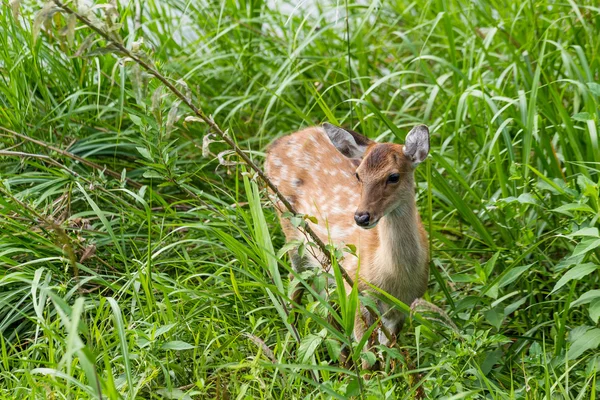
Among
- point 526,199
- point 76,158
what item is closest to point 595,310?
point 526,199

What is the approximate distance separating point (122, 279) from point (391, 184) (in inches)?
45.9

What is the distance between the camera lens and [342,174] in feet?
14.8

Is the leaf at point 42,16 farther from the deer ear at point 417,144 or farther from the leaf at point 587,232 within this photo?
the leaf at point 587,232

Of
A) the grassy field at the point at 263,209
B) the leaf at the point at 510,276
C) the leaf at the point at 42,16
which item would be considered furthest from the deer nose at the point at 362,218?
the leaf at the point at 42,16

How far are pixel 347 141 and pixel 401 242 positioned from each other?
46cm

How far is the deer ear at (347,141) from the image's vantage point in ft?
12.7

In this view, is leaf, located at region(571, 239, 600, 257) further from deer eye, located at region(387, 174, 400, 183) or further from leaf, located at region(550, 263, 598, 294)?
deer eye, located at region(387, 174, 400, 183)

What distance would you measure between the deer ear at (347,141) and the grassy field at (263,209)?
0.30 meters

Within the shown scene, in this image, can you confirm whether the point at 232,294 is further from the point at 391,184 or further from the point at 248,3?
the point at 248,3

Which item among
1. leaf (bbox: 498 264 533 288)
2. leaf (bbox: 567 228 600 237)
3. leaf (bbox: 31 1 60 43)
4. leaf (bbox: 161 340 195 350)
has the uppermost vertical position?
leaf (bbox: 31 1 60 43)

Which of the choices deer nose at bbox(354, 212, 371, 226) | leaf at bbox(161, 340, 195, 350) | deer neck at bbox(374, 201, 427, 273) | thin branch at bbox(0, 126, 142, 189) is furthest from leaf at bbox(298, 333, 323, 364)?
thin branch at bbox(0, 126, 142, 189)

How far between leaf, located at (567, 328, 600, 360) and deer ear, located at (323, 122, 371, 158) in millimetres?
1161

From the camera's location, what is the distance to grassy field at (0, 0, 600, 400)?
324 cm

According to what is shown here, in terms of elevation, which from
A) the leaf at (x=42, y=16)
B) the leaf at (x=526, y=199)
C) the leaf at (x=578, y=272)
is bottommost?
the leaf at (x=578, y=272)
